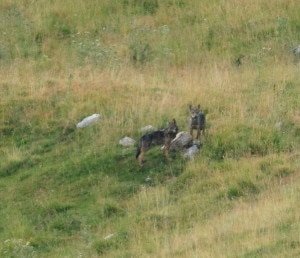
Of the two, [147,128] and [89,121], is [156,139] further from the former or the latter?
[89,121]

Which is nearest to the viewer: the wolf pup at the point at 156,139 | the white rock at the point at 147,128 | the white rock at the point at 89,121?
the wolf pup at the point at 156,139

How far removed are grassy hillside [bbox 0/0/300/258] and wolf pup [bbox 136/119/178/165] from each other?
0.72ft

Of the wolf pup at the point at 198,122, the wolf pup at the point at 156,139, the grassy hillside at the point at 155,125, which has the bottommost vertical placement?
the grassy hillside at the point at 155,125

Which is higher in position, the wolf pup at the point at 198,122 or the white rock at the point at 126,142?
the wolf pup at the point at 198,122

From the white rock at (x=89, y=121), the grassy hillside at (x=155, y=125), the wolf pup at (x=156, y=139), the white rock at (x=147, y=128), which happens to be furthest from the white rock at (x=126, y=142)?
the white rock at (x=89, y=121)

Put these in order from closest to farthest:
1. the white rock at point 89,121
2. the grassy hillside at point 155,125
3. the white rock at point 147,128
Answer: the grassy hillside at point 155,125 → the white rock at point 147,128 → the white rock at point 89,121

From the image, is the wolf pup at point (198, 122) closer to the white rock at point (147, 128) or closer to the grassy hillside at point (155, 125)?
the grassy hillside at point (155, 125)

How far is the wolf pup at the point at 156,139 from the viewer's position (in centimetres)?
1427

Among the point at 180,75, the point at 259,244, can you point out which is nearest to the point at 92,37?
the point at 180,75

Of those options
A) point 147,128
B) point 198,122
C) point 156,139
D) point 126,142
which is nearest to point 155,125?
point 147,128

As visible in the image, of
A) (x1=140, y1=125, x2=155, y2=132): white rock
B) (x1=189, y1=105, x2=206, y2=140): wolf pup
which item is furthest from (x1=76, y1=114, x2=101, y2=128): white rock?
(x1=189, y1=105, x2=206, y2=140): wolf pup

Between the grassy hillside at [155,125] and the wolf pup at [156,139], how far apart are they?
0.22 metres

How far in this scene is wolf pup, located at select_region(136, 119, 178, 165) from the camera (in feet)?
46.8

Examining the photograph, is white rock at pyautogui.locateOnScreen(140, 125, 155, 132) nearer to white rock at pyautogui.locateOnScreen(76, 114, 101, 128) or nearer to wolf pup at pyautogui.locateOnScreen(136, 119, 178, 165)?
wolf pup at pyautogui.locateOnScreen(136, 119, 178, 165)
